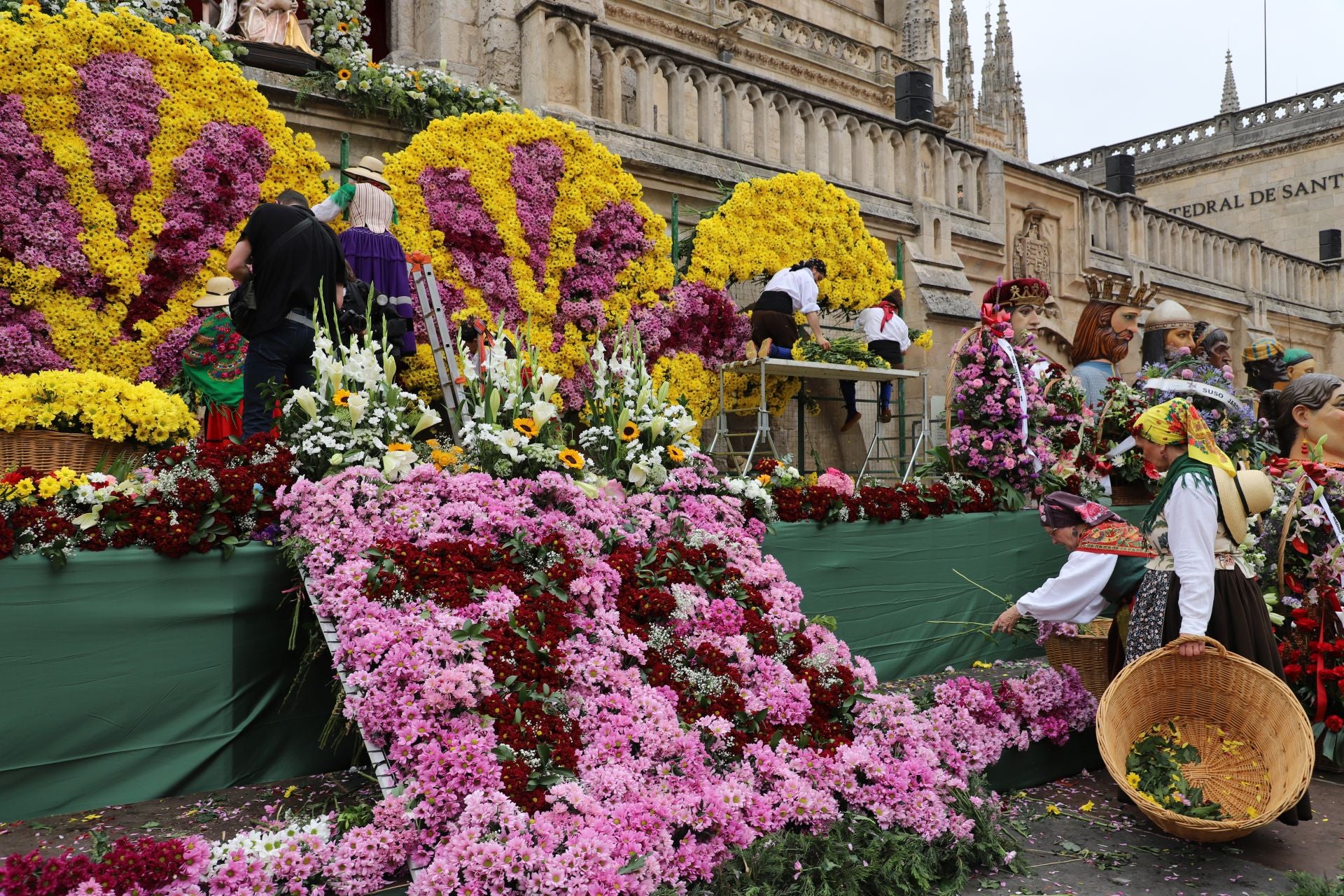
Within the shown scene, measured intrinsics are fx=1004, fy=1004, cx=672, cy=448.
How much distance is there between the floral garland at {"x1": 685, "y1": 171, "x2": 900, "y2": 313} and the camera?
32.0 ft

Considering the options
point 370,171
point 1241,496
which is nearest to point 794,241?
point 370,171

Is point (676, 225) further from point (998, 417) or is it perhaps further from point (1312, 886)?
point (1312, 886)

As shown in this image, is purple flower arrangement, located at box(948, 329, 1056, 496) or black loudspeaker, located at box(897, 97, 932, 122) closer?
purple flower arrangement, located at box(948, 329, 1056, 496)

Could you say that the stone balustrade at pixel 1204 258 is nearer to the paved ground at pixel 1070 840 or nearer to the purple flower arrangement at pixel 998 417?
the purple flower arrangement at pixel 998 417

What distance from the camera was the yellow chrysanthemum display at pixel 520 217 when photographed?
8211 millimetres

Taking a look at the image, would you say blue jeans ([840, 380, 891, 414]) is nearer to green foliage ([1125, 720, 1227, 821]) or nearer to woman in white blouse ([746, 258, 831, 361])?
woman in white blouse ([746, 258, 831, 361])

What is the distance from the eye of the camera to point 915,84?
1298cm

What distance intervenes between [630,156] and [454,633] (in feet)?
24.0

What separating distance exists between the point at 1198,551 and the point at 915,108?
10188 millimetres

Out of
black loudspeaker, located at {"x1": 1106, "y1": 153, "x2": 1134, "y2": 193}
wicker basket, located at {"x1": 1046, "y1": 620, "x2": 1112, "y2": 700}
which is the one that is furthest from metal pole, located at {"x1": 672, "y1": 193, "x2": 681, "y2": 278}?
black loudspeaker, located at {"x1": 1106, "y1": 153, "x2": 1134, "y2": 193}

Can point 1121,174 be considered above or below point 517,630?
above

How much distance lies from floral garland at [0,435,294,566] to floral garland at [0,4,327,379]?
11.5 ft

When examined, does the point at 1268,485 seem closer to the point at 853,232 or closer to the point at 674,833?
the point at 674,833

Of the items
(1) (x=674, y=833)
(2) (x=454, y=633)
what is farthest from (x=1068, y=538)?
(2) (x=454, y=633)
